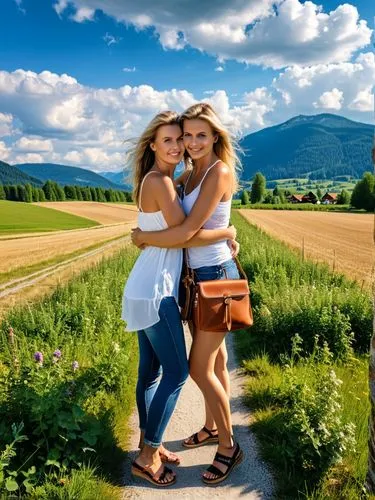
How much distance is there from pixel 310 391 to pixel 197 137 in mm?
2411

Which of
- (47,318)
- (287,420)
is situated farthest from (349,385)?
(47,318)

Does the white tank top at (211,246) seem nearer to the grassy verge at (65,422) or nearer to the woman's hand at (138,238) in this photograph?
the woman's hand at (138,238)

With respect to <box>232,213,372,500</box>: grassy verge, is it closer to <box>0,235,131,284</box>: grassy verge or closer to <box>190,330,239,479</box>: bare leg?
<box>190,330,239,479</box>: bare leg

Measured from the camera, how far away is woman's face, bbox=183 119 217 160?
317 cm

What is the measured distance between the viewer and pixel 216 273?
3.36m

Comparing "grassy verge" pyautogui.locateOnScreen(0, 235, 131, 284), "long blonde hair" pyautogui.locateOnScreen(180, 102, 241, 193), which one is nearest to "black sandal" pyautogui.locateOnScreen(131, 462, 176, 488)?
"long blonde hair" pyautogui.locateOnScreen(180, 102, 241, 193)

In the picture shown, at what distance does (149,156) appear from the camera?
335 centimetres

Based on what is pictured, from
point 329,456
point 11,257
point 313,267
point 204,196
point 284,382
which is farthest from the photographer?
point 11,257

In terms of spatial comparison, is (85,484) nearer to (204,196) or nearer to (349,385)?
(204,196)

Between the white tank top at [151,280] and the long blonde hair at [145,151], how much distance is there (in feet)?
0.72

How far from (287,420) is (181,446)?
0.96 metres

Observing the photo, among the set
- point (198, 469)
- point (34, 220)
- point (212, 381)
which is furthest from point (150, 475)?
point (34, 220)

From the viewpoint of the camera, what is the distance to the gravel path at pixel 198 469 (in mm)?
3354

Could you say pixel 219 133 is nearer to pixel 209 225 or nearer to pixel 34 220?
pixel 209 225
